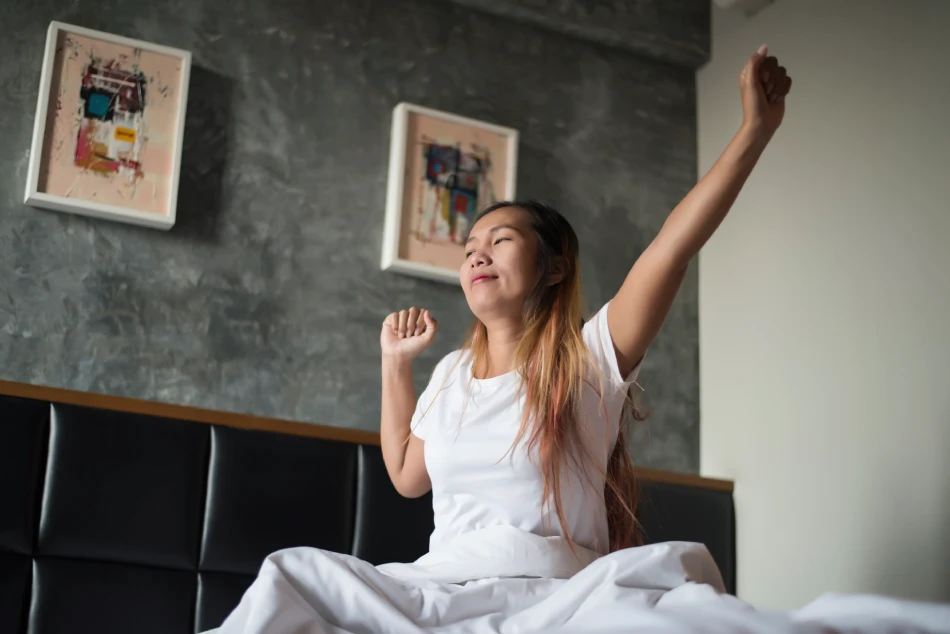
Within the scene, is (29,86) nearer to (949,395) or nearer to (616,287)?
(616,287)

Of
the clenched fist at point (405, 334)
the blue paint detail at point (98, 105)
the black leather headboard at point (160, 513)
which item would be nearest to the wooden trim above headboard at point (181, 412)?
the black leather headboard at point (160, 513)

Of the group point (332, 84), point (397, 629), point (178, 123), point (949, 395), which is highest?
point (332, 84)

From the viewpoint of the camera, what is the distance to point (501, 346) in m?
1.92

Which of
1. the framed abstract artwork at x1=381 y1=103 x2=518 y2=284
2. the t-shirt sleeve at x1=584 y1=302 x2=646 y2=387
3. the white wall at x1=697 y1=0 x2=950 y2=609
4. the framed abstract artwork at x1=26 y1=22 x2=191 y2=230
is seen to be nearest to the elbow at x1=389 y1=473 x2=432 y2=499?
the t-shirt sleeve at x1=584 y1=302 x2=646 y2=387

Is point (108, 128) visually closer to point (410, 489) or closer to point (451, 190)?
point (451, 190)

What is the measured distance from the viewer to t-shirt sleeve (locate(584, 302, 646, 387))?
1.74 meters

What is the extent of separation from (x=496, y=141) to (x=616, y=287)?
53 centimetres

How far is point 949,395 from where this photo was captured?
2.12 meters

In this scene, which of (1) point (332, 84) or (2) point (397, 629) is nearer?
(2) point (397, 629)

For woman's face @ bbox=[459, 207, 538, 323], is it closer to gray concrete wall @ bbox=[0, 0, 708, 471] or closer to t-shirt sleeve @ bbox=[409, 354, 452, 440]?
t-shirt sleeve @ bbox=[409, 354, 452, 440]

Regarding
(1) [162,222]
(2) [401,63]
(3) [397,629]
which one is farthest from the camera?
(2) [401,63]

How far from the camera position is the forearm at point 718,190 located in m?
1.54

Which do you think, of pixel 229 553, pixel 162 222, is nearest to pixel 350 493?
pixel 229 553

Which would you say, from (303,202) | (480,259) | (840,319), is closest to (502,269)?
(480,259)
